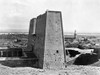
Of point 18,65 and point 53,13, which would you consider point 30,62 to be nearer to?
point 18,65

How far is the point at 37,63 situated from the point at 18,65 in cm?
209

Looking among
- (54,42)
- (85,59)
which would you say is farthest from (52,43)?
(85,59)

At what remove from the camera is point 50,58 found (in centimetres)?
1533

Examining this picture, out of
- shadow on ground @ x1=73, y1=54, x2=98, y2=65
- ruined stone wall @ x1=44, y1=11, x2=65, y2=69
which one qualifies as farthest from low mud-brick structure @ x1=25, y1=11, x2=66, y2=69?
shadow on ground @ x1=73, y1=54, x2=98, y2=65

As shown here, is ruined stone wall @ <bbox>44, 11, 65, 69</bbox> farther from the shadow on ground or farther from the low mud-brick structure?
the shadow on ground

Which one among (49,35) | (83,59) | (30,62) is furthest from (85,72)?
(83,59)

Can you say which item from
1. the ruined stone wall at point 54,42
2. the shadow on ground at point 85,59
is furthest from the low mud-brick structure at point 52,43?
the shadow on ground at point 85,59

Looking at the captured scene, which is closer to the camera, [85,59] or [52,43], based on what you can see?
[52,43]

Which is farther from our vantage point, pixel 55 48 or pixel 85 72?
pixel 55 48

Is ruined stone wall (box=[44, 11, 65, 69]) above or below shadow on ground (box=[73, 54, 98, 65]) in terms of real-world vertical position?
above

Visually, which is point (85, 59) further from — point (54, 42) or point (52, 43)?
point (52, 43)

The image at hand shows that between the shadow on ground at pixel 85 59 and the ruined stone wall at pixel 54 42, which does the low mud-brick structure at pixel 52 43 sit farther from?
the shadow on ground at pixel 85 59

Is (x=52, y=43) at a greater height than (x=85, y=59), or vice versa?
(x=52, y=43)

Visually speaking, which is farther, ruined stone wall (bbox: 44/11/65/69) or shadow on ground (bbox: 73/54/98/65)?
shadow on ground (bbox: 73/54/98/65)
